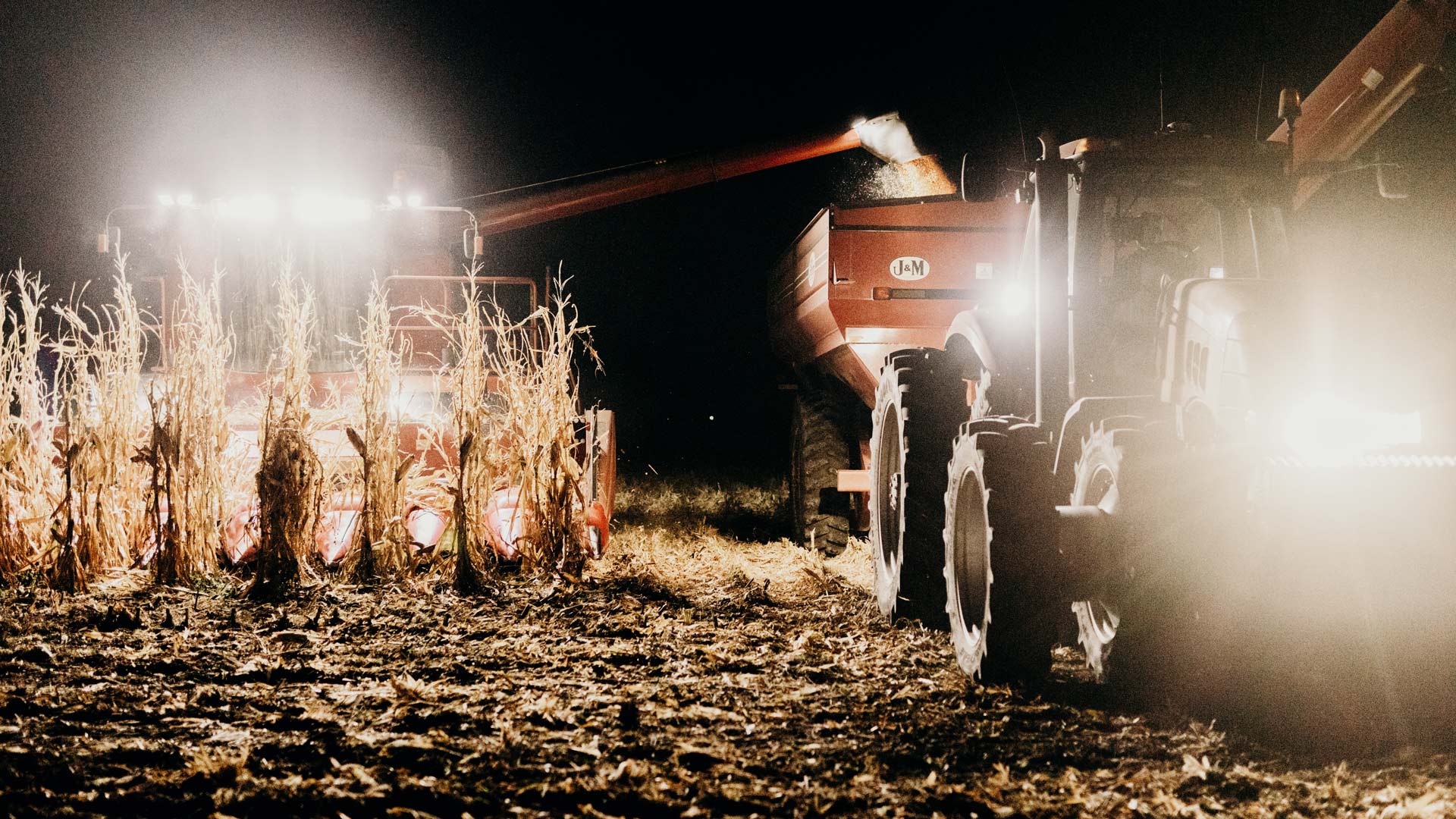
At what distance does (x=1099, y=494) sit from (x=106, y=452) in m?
5.48

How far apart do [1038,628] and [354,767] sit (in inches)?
98.7

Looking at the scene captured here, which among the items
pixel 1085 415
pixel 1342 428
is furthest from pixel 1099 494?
pixel 1342 428

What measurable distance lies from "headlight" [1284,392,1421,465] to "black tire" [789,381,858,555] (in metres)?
5.03

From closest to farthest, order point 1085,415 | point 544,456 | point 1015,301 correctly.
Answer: point 1085,415 < point 1015,301 < point 544,456

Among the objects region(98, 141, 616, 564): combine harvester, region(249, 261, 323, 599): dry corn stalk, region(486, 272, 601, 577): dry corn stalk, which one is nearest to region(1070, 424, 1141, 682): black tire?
region(486, 272, 601, 577): dry corn stalk

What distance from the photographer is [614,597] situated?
239 inches

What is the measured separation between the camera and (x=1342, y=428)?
11.7ft

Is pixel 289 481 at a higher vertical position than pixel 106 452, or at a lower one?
lower

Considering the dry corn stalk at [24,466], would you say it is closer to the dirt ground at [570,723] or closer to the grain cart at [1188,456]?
the dirt ground at [570,723]

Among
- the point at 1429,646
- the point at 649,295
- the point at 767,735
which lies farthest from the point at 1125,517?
the point at 649,295

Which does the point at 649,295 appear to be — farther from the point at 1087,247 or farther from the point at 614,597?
the point at 1087,247

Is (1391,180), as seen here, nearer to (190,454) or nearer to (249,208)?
(190,454)

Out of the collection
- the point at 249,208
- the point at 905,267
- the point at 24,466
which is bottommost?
the point at 24,466

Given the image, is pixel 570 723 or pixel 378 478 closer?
pixel 570 723
